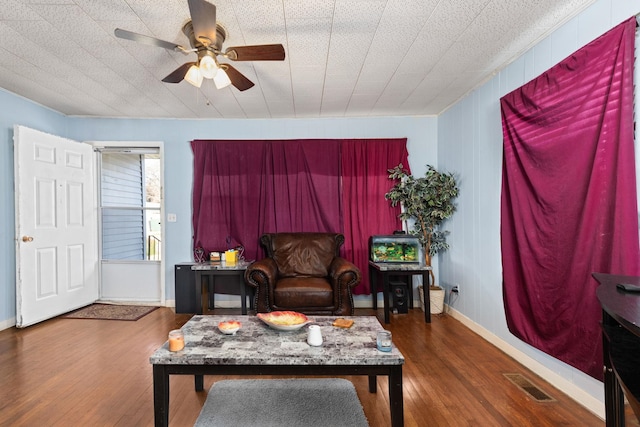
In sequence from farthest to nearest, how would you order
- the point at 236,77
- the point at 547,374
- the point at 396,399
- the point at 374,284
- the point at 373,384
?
the point at 374,284 → the point at 236,77 → the point at 547,374 → the point at 373,384 → the point at 396,399

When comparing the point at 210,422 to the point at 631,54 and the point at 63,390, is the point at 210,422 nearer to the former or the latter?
the point at 63,390

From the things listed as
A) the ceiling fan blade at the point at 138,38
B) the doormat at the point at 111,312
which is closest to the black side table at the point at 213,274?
the doormat at the point at 111,312

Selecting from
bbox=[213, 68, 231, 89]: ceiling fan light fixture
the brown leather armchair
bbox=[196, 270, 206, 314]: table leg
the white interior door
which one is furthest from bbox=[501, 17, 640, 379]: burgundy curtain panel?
the white interior door

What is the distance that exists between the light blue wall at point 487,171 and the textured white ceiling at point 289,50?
0.39 ft

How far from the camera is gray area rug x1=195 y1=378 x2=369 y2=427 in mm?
1703

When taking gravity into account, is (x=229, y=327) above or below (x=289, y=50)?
below

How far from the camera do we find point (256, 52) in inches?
75.9

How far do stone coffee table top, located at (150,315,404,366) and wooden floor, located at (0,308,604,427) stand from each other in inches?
18.3

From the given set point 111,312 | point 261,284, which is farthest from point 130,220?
point 261,284

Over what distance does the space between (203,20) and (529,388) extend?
2.94 m

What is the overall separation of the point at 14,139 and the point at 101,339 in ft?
6.96

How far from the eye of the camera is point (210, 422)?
1695 mm

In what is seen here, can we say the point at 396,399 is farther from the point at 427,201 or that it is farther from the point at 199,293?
the point at 199,293

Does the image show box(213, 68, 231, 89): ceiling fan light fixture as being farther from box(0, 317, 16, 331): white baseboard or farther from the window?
box(0, 317, 16, 331): white baseboard
